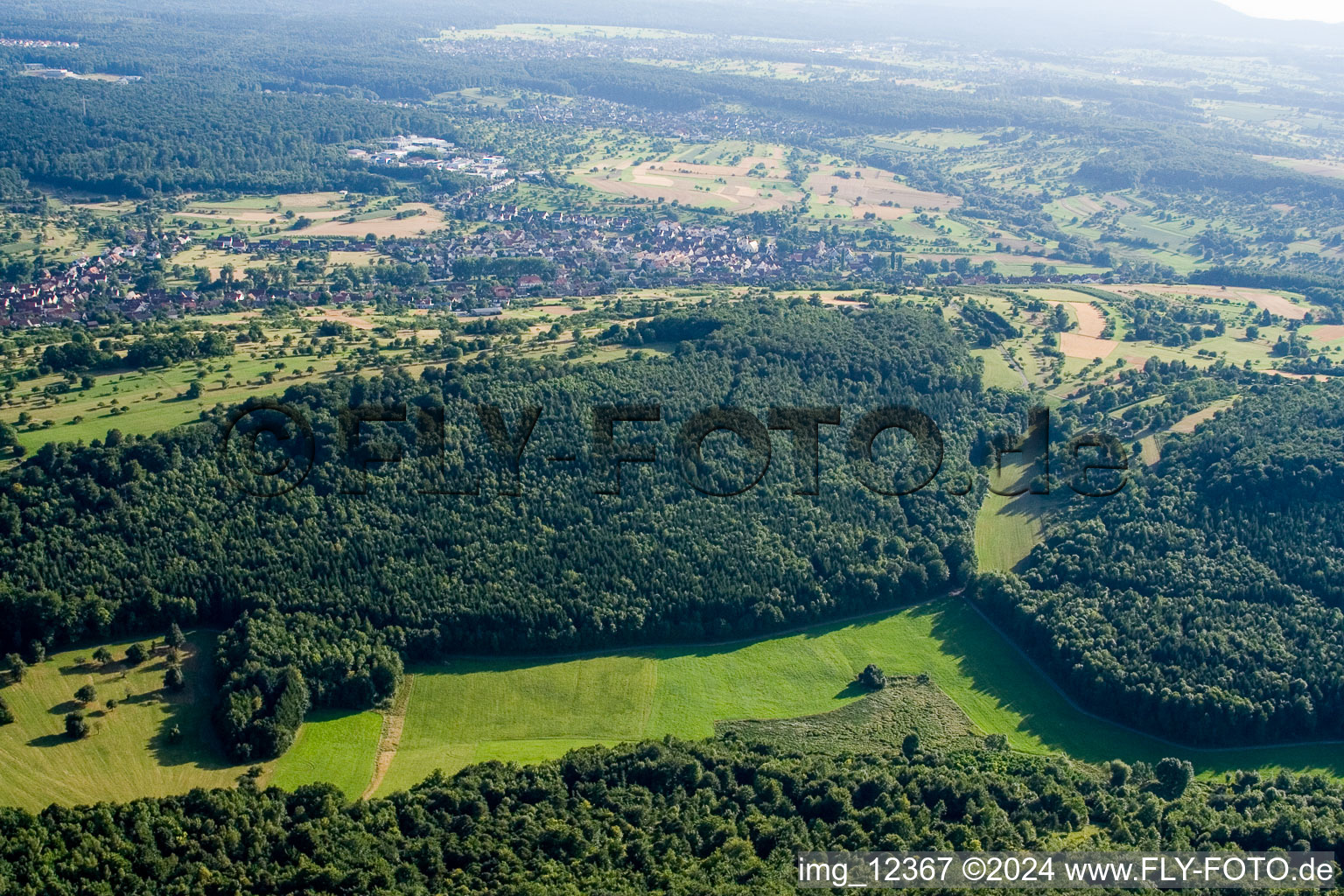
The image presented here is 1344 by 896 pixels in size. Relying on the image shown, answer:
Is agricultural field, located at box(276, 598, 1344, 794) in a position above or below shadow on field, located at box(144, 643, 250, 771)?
below

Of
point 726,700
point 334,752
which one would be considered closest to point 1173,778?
point 726,700

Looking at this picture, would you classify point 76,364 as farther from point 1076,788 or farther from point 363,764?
point 1076,788

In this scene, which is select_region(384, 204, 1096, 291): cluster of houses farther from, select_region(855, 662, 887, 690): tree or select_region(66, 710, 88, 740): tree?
select_region(66, 710, 88, 740): tree

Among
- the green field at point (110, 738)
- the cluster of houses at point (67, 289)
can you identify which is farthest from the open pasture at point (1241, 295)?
the cluster of houses at point (67, 289)

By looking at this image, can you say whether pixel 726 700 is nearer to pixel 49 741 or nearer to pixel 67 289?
pixel 49 741

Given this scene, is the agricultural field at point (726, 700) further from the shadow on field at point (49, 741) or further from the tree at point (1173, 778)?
the shadow on field at point (49, 741)

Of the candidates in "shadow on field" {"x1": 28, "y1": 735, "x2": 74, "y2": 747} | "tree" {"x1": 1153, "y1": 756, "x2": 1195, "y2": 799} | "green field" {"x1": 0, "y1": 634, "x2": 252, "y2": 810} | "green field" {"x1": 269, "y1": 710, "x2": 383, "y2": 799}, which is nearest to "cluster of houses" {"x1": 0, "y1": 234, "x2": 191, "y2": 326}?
"green field" {"x1": 0, "y1": 634, "x2": 252, "y2": 810}

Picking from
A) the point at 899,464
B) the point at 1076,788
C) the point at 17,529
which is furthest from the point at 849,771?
the point at 17,529
